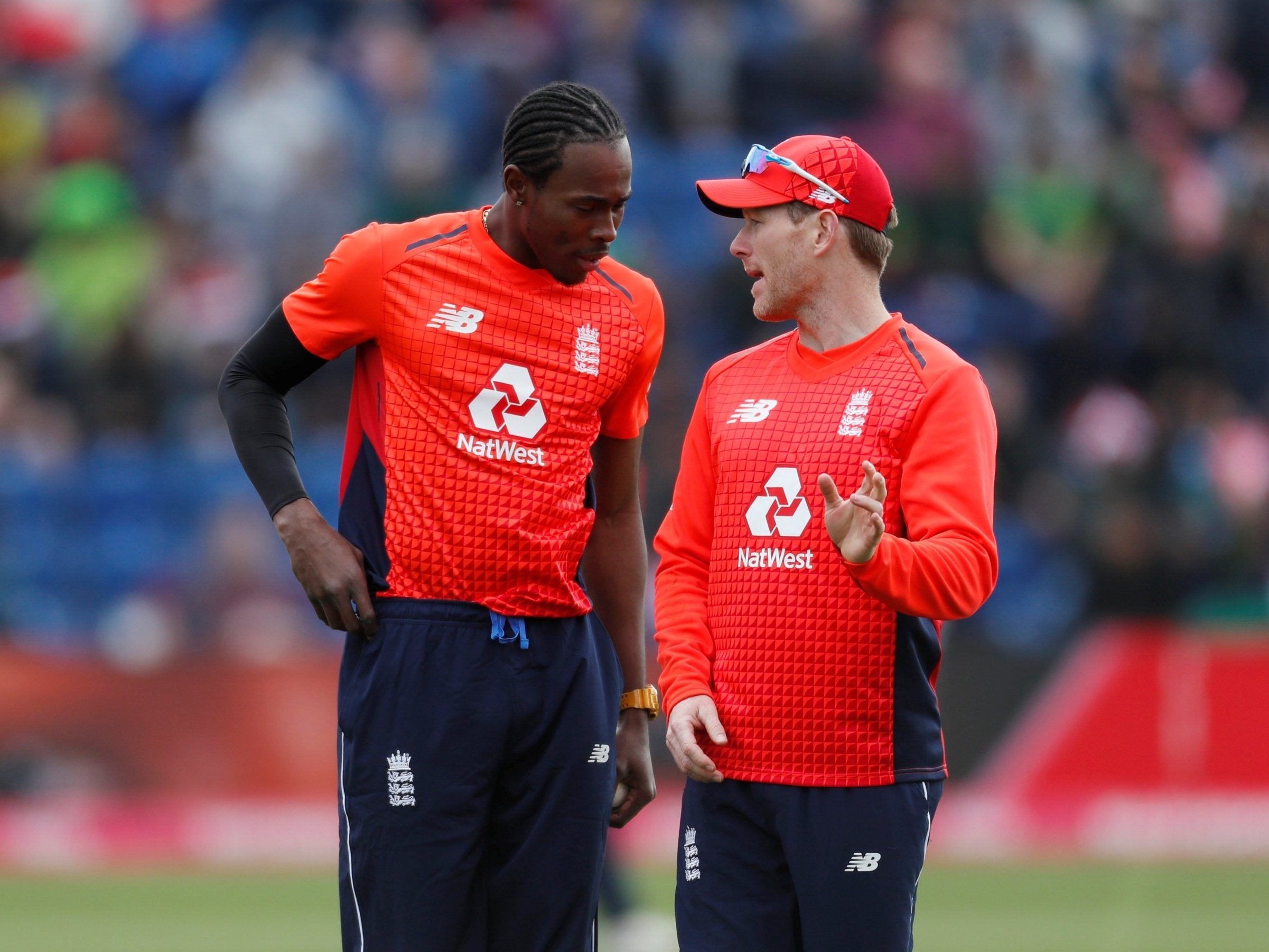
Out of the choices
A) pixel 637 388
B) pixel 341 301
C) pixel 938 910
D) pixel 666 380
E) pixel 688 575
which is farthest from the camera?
pixel 666 380

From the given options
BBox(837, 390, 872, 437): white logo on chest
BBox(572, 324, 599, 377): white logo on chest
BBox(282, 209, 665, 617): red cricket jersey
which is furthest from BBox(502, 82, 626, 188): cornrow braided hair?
BBox(837, 390, 872, 437): white logo on chest

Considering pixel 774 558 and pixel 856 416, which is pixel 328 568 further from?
pixel 856 416

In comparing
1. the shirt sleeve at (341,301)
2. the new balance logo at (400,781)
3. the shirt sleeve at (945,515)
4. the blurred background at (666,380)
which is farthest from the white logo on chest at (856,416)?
the blurred background at (666,380)

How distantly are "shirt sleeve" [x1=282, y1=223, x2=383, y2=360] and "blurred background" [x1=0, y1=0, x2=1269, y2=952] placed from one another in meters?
4.15

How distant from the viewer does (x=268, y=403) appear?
4.37m

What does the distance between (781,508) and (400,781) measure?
1002mm

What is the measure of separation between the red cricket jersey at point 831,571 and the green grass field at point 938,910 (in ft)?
14.5

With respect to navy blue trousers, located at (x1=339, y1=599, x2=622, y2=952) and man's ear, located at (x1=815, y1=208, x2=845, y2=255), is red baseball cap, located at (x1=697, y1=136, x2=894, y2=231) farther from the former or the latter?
navy blue trousers, located at (x1=339, y1=599, x2=622, y2=952)

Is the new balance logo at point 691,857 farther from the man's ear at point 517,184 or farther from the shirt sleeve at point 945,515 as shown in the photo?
the man's ear at point 517,184

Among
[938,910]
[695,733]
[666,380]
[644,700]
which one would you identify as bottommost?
[938,910]

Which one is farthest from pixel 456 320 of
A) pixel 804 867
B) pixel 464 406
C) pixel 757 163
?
pixel 804 867

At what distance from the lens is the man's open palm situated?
12.4 feet

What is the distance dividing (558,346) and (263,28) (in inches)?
430

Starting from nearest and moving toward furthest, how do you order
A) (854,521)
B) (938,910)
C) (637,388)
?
(854,521), (637,388), (938,910)
